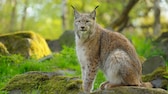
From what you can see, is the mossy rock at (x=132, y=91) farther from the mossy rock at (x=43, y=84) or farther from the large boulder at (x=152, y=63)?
the large boulder at (x=152, y=63)

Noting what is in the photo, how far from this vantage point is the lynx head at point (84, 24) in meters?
8.30

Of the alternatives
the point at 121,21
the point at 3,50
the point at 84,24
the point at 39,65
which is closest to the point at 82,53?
the point at 84,24

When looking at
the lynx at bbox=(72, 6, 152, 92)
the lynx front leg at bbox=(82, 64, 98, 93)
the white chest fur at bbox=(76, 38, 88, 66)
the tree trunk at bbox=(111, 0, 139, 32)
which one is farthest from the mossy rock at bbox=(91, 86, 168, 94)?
the tree trunk at bbox=(111, 0, 139, 32)

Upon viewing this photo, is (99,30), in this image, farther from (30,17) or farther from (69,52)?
(30,17)

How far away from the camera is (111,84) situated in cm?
797

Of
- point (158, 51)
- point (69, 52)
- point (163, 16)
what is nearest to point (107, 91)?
point (69, 52)

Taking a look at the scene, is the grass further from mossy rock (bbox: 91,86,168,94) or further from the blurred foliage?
the blurred foliage

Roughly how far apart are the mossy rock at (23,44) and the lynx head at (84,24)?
5.05 m

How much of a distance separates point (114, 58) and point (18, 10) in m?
29.2

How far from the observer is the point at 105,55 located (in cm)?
816

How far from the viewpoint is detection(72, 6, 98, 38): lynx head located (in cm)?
830

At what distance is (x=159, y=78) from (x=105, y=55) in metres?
2.88

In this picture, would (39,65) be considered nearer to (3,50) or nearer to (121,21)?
(3,50)

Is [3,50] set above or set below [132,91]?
above
